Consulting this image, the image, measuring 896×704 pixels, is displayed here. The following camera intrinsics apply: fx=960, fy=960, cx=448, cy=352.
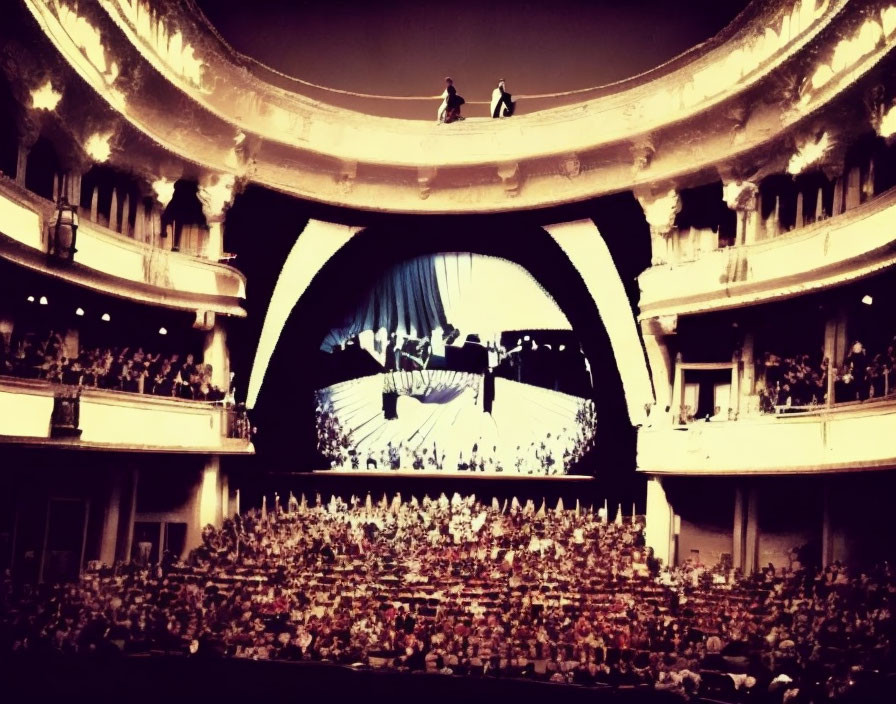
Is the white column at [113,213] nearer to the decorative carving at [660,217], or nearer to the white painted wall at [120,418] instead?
the white painted wall at [120,418]

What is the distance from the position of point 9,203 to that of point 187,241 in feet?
27.5

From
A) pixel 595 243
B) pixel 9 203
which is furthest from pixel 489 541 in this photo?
pixel 9 203

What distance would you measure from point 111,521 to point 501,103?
15042 mm

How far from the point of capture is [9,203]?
684 inches

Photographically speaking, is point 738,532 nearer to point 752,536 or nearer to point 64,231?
point 752,536

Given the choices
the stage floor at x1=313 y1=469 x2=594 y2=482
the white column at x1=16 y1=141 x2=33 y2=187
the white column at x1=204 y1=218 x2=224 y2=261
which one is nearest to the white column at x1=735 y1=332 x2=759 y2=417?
the stage floor at x1=313 y1=469 x2=594 y2=482

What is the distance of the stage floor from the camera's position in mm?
25375

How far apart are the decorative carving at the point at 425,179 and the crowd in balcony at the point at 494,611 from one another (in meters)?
9.87

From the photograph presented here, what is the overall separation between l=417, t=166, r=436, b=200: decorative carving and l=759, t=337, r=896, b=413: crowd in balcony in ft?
35.6

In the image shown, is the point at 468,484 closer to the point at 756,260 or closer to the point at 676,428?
the point at 676,428

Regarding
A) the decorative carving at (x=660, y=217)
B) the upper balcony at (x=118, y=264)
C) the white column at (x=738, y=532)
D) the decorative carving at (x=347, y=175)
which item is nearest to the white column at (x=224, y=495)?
the upper balcony at (x=118, y=264)

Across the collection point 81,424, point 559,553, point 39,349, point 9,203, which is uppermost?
point 9,203

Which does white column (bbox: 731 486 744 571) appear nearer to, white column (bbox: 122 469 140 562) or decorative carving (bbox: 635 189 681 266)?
decorative carving (bbox: 635 189 681 266)

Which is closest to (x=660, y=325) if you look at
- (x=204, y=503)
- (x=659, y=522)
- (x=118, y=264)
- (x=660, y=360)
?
(x=660, y=360)
